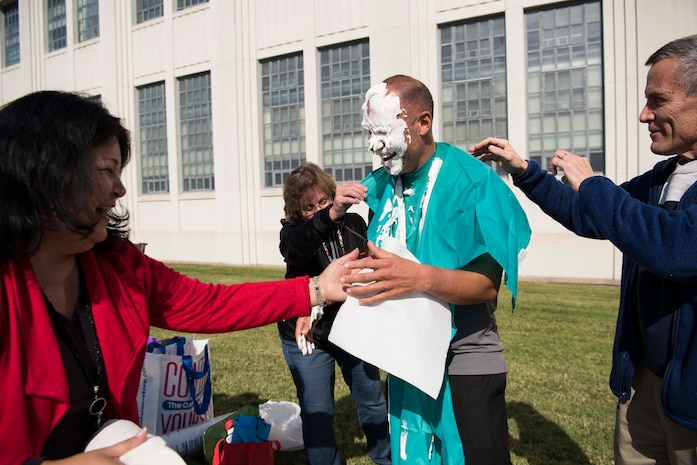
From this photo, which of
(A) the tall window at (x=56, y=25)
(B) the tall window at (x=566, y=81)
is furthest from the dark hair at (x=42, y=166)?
(A) the tall window at (x=56, y=25)

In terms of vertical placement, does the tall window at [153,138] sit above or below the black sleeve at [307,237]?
above

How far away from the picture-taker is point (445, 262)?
2205mm

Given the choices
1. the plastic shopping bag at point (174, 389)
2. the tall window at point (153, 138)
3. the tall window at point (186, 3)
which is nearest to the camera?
the plastic shopping bag at point (174, 389)

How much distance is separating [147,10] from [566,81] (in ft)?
47.1

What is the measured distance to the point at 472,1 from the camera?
42.8 ft

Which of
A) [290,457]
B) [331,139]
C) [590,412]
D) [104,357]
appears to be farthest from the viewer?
[331,139]

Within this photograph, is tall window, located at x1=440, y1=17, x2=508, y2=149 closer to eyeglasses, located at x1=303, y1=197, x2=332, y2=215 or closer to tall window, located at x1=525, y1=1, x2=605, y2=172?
tall window, located at x1=525, y1=1, x2=605, y2=172

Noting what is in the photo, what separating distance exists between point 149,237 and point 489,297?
1894cm

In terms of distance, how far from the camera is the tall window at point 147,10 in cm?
1902

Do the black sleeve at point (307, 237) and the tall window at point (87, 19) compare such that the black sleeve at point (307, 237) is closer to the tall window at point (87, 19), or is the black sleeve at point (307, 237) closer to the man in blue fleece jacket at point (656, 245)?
the man in blue fleece jacket at point (656, 245)

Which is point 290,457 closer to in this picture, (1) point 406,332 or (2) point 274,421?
Answer: (2) point 274,421

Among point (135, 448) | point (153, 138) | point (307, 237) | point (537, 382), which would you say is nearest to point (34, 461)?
point (135, 448)

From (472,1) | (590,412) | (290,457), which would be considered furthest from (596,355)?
(472,1)

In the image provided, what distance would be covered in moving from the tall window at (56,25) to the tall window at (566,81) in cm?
1868
